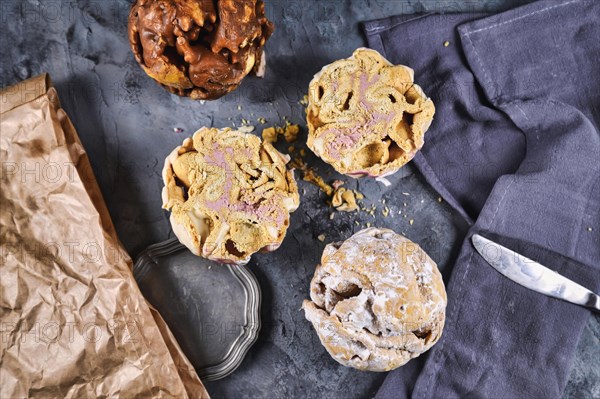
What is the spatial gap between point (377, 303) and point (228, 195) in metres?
0.66

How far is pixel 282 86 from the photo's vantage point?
100 inches

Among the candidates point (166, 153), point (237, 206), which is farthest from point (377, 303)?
point (166, 153)

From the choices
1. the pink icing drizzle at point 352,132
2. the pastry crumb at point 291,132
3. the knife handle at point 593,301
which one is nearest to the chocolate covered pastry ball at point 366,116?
the pink icing drizzle at point 352,132

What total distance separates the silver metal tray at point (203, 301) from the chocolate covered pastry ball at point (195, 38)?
0.68m

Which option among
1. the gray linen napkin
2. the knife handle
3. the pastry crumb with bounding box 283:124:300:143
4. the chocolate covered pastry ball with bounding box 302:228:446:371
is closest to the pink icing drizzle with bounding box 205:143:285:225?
the chocolate covered pastry ball with bounding box 302:228:446:371

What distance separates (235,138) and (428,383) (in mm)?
1237

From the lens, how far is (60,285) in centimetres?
218

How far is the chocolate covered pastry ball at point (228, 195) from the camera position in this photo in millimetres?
2189

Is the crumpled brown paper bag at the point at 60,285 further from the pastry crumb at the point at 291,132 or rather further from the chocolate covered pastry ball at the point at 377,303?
the pastry crumb at the point at 291,132

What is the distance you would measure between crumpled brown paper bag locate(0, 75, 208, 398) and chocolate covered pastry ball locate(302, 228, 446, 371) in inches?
24.4

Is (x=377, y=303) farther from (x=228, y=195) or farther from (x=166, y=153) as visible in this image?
(x=166, y=153)

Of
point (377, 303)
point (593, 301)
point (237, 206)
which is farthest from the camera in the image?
point (593, 301)

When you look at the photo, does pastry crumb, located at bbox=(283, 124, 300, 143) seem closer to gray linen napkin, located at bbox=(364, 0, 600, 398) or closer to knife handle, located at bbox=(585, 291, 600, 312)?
A: gray linen napkin, located at bbox=(364, 0, 600, 398)

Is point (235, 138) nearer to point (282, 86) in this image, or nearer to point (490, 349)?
point (282, 86)
